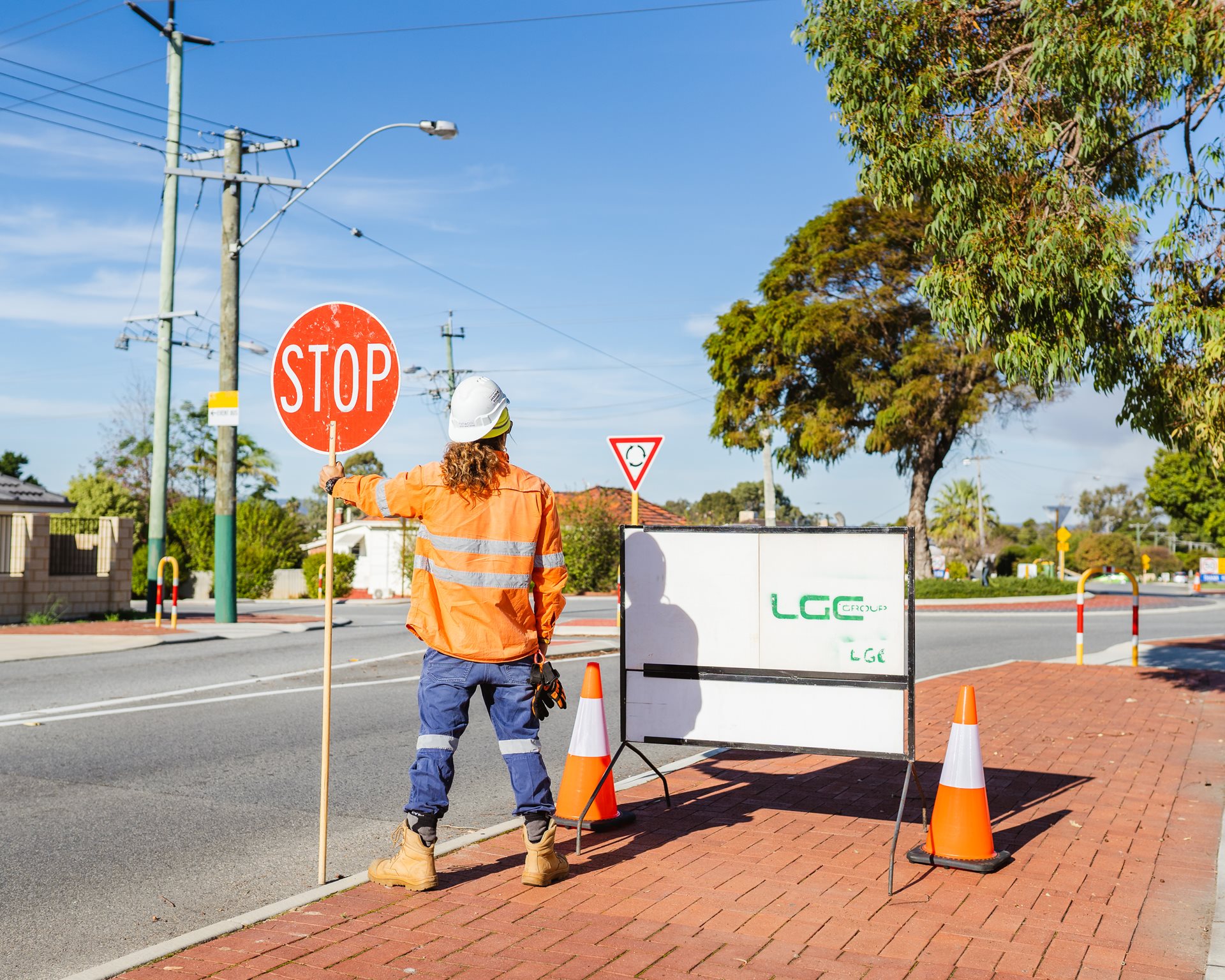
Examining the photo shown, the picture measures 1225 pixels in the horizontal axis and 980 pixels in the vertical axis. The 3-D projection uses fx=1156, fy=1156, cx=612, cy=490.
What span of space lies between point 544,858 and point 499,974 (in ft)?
3.25

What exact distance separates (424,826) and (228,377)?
57.1ft

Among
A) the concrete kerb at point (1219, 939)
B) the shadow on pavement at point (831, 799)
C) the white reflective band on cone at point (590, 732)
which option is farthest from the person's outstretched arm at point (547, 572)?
the concrete kerb at point (1219, 939)

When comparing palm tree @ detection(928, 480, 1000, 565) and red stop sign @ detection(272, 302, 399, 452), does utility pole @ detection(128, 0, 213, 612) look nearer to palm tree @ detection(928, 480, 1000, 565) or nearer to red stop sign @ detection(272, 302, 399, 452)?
red stop sign @ detection(272, 302, 399, 452)

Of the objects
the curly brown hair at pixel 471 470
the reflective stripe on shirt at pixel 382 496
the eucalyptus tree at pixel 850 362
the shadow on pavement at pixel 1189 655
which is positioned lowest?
the shadow on pavement at pixel 1189 655

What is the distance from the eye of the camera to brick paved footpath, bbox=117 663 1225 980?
4.09m

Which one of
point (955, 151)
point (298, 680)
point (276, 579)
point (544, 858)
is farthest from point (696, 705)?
point (276, 579)

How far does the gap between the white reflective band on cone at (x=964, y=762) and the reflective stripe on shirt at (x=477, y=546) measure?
2257 mm

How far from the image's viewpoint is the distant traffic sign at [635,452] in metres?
13.4

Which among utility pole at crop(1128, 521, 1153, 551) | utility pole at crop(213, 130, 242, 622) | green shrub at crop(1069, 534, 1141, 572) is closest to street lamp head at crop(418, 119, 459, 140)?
utility pole at crop(213, 130, 242, 622)

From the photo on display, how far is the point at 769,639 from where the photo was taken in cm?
595

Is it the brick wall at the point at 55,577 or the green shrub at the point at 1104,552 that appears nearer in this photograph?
the brick wall at the point at 55,577

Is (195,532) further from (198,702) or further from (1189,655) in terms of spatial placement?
(1189,655)

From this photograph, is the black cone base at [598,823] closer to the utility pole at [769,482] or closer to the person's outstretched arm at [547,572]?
the person's outstretched arm at [547,572]

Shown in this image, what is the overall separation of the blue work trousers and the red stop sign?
125 cm
